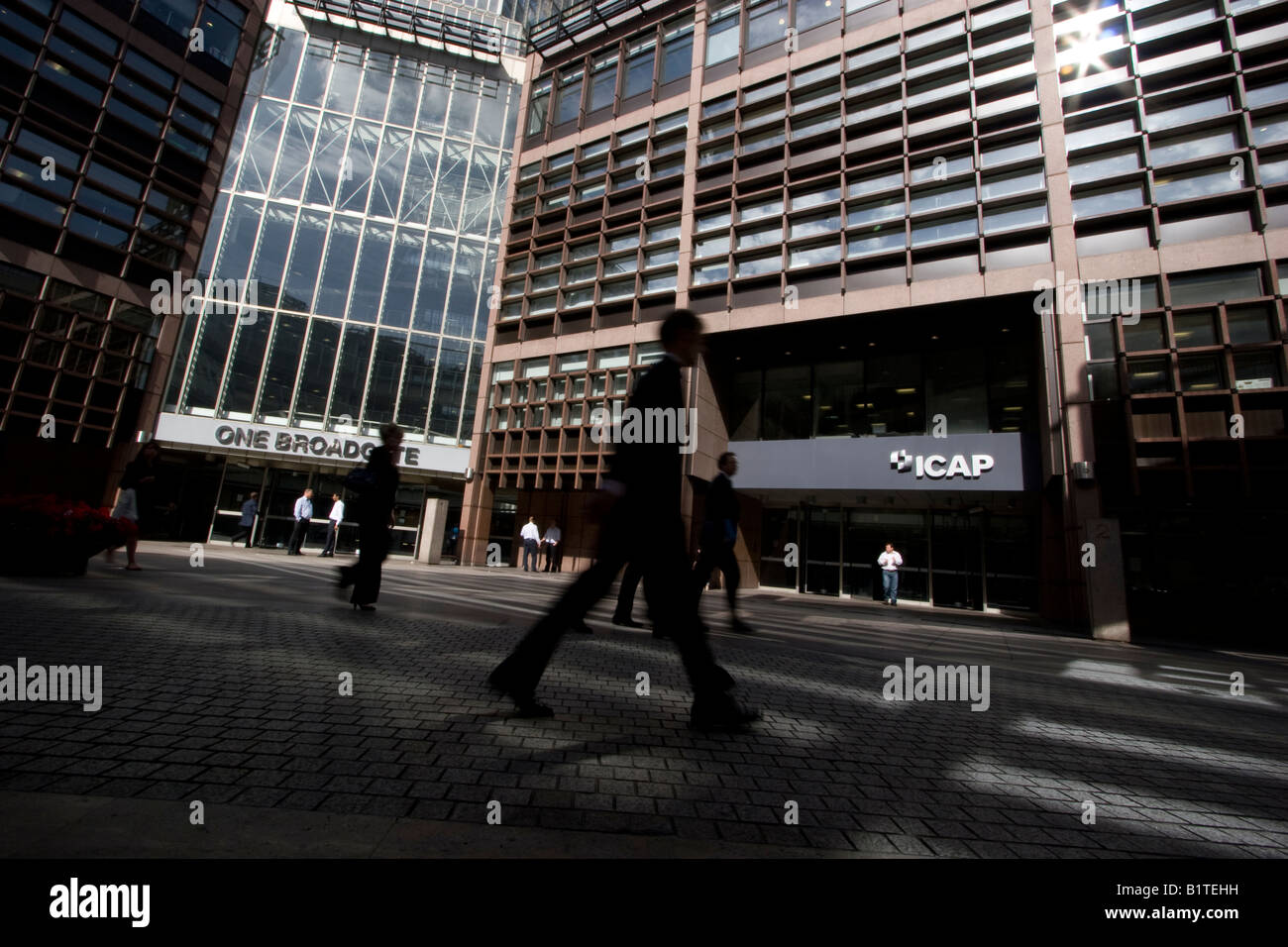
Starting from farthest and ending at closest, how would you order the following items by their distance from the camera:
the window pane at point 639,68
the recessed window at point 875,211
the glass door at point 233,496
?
the glass door at point 233,496
the window pane at point 639,68
the recessed window at point 875,211

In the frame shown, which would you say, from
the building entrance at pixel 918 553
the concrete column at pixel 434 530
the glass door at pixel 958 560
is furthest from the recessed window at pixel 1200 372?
the concrete column at pixel 434 530

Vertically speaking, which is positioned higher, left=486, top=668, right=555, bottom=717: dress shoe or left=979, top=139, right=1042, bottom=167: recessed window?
left=979, top=139, right=1042, bottom=167: recessed window

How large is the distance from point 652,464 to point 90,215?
25980 mm

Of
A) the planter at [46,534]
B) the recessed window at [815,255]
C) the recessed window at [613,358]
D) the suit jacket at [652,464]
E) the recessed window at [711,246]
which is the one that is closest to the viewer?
the suit jacket at [652,464]

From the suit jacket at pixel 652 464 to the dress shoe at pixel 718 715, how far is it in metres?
1.02

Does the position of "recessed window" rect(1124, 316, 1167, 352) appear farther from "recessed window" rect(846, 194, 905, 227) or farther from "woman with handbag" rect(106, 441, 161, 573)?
"woman with handbag" rect(106, 441, 161, 573)

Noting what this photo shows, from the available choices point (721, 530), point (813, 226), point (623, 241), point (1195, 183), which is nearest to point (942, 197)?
point (813, 226)

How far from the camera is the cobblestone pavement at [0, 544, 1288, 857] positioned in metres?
1.90

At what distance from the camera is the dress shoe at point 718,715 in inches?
114

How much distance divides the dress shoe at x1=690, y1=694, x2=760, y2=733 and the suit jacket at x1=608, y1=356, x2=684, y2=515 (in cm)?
102

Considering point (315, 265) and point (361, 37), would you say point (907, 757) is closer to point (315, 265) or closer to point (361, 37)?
point (315, 265)
